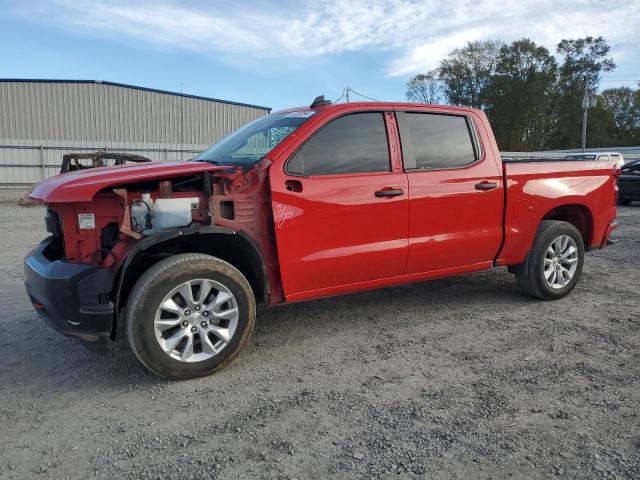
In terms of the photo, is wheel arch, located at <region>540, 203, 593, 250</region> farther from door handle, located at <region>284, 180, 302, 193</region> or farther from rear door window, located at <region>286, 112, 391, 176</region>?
door handle, located at <region>284, 180, 302, 193</region>

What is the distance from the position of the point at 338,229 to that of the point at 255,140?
1059 mm

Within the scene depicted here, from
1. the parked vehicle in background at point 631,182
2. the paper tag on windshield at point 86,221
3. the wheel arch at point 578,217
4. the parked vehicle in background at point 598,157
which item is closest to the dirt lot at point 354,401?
the wheel arch at point 578,217

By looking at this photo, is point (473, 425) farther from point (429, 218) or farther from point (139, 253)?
point (139, 253)

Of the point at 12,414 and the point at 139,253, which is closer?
the point at 12,414

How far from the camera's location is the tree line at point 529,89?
2192 inches

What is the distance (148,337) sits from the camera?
317cm

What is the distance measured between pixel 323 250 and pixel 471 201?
4.98 ft

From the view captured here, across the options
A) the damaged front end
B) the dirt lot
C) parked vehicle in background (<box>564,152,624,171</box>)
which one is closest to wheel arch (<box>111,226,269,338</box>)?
the damaged front end

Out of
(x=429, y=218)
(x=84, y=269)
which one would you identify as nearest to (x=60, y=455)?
(x=84, y=269)

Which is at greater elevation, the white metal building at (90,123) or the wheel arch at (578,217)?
the white metal building at (90,123)

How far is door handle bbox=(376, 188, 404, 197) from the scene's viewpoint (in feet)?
12.9

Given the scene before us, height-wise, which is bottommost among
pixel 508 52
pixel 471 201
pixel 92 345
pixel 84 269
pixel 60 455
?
pixel 60 455

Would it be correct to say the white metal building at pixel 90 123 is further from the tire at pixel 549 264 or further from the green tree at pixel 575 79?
the green tree at pixel 575 79

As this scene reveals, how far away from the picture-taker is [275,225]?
3547 mm
